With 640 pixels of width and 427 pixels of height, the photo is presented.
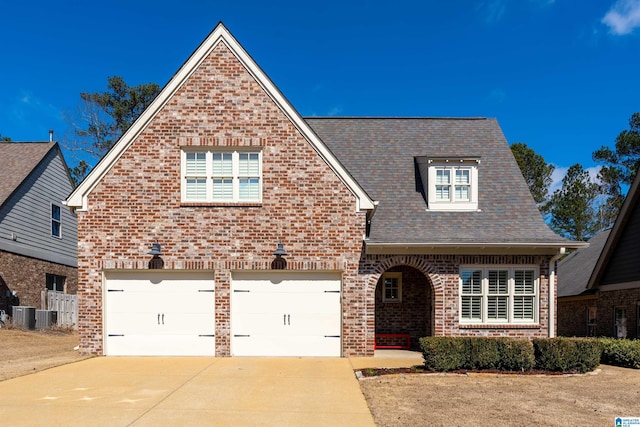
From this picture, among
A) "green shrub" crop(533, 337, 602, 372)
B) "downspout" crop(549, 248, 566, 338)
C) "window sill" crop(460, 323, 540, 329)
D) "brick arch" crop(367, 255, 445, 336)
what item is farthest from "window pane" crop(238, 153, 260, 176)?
"downspout" crop(549, 248, 566, 338)

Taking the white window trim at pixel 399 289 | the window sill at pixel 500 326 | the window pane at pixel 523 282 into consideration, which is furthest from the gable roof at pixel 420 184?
the white window trim at pixel 399 289

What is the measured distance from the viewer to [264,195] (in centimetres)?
1372

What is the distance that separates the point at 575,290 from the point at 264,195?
596 inches

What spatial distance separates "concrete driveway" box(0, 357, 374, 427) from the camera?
24.6 ft

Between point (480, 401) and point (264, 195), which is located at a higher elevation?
point (264, 195)

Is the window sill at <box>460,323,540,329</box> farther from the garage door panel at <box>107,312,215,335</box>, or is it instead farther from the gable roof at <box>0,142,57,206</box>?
the gable roof at <box>0,142,57,206</box>

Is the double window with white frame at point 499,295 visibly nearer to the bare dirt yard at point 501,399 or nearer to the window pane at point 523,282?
the window pane at point 523,282

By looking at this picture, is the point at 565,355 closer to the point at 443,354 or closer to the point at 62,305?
the point at 443,354

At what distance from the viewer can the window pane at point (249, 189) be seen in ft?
45.3

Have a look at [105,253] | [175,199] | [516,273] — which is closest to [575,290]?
[516,273]

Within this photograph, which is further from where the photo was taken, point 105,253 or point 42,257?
point 42,257

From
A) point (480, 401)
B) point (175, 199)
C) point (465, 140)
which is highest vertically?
point (465, 140)

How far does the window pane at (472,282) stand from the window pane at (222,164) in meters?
7.08

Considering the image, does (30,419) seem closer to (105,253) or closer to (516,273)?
(105,253)
